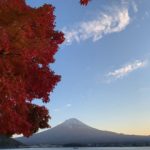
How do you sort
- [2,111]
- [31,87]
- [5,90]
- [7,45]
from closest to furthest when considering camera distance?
[7,45] → [5,90] → [2,111] → [31,87]

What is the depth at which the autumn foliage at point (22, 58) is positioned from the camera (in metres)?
12.1

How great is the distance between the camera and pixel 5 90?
12359 mm

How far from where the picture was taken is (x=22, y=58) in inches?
498

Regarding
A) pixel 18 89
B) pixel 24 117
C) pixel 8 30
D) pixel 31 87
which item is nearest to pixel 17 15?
pixel 8 30

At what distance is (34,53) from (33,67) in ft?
6.68

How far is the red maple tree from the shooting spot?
475 inches

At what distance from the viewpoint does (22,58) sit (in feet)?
41.5

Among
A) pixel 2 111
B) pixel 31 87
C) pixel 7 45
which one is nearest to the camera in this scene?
pixel 7 45

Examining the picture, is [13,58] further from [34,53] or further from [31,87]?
[31,87]

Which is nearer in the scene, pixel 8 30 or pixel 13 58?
pixel 8 30

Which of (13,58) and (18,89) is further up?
(13,58)

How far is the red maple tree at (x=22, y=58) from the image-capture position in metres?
12.1

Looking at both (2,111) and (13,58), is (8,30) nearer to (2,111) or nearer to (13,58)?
(13,58)

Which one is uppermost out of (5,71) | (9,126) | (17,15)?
(17,15)
